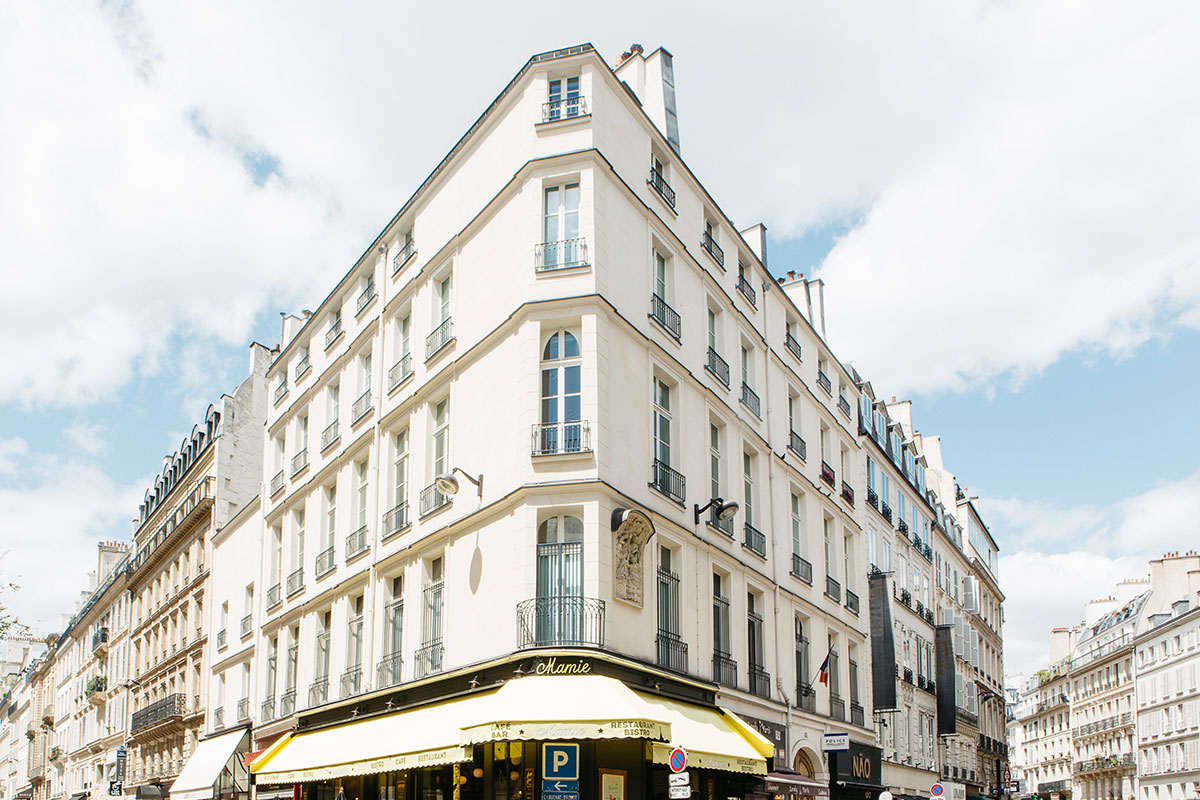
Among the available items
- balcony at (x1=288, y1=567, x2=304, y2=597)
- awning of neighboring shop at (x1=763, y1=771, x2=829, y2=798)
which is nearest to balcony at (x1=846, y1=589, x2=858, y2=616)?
awning of neighboring shop at (x1=763, y1=771, x2=829, y2=798)

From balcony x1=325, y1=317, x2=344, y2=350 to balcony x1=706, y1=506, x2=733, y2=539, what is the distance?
1135 centimetres

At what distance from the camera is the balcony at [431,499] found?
2059 centimetres

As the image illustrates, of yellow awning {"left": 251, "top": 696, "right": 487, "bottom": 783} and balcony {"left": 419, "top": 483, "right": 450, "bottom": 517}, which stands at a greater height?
balcony {"left": 419, "top": 483, "right": 450, "bottom": 517}

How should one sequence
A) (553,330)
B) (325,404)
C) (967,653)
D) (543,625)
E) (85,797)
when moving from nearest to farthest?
1. (543,625)
2. (553,330)
3. (325,404)
4. (967,653)
5. (85,797)

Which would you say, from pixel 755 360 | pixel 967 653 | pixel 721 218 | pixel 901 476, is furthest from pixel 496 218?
pixel 967 653

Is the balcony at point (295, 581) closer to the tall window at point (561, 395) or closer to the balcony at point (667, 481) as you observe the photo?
the balcony at point (667, 481)

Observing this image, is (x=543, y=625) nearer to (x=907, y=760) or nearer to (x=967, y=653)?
(x=907, y=760)

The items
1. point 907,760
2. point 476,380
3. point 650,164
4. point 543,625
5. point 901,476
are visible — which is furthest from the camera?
point 901,476

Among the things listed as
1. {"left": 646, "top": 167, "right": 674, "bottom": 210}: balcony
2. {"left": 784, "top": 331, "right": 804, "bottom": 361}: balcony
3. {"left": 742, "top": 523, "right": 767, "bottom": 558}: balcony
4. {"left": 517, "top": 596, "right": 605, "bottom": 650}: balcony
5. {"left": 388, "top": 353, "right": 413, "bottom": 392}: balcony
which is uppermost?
{"left": 646, "top": 167, "right": 674, "bottom": 210}: balcony

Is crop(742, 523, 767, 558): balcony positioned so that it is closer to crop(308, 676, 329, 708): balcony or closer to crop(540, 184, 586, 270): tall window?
crop(540, 184, 586, 270): tall window

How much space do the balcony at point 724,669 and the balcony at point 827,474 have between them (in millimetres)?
8820

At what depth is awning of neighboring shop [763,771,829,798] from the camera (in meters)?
21.8

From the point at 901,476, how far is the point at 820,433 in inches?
418

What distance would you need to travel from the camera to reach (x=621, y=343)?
1905 cm
